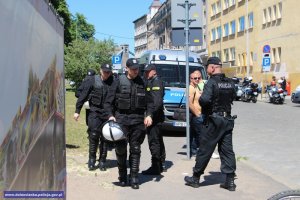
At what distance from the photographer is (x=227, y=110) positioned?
22.6 ft

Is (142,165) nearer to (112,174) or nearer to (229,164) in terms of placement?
(112,174)

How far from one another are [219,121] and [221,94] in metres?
0.38

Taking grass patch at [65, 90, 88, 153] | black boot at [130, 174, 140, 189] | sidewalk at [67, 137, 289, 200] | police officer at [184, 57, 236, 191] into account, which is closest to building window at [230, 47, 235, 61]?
grass patch at [65, 90, 88, 153]

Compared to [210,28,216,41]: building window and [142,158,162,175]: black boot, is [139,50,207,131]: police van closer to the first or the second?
[142,158,162,175]: black boot

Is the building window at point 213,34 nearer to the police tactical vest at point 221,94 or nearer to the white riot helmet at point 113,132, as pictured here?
the police tactical vest at point 221,94

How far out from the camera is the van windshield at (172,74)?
1505cm

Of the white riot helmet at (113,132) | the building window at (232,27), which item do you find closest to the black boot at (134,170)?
the white riot helmet at (113,132)

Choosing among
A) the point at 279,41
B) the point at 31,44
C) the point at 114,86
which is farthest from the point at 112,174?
the point at 279,41

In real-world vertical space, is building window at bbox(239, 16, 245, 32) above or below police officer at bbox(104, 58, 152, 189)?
above

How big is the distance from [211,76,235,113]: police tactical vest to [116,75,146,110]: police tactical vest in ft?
3.47

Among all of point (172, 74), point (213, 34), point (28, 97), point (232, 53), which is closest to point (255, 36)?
point (232, 53)

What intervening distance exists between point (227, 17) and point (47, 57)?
58018 mm

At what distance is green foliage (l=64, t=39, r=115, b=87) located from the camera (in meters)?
47.9

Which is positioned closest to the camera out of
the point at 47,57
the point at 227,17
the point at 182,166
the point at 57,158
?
the point at 47,57
